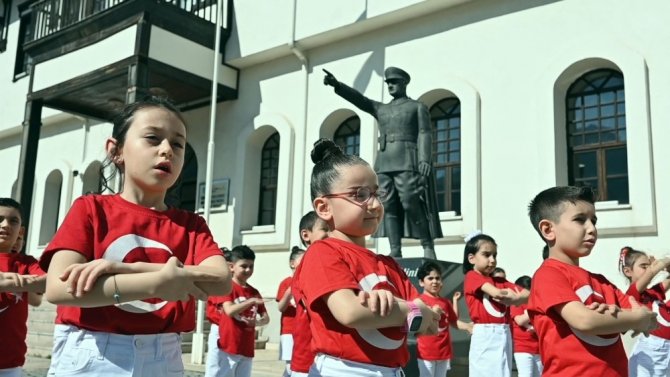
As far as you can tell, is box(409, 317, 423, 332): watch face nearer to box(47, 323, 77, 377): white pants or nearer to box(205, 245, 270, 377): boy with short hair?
box(47, 323, 77, 377): white pants

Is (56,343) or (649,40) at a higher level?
(649,40)

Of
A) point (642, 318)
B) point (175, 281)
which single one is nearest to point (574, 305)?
point (642, 318)

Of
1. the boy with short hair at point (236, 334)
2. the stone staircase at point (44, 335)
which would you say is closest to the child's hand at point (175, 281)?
the boy with short hair at point (236, 334)

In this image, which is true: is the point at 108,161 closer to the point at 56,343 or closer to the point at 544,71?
the point at 56,343

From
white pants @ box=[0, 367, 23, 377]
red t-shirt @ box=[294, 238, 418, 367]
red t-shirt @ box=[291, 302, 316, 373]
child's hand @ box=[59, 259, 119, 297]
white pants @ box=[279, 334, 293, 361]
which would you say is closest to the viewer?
child's hand @ box=[59, 259, 119, 297]

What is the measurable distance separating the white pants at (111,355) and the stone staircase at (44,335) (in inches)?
337

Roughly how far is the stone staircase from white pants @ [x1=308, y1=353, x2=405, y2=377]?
847 centimetres

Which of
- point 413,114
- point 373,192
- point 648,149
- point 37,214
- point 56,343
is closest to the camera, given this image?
point 56,343

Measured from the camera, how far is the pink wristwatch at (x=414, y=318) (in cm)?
191

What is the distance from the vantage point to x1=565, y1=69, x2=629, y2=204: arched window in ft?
31.7

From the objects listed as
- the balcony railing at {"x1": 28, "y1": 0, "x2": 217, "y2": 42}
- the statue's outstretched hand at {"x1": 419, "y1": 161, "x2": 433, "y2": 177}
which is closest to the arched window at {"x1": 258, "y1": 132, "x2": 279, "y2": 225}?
the balcony railing at {"x1": 28, "y1": 0, "x2": 217, "y2": 42}

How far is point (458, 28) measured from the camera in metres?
11.1

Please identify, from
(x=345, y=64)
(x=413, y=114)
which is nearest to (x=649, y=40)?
(x=413, y=114)

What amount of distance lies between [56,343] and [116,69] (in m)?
10.9
